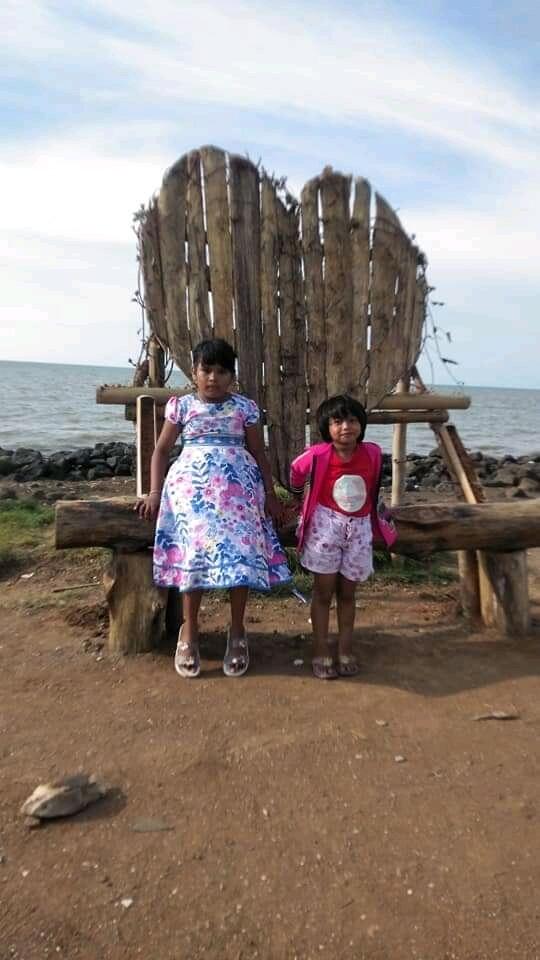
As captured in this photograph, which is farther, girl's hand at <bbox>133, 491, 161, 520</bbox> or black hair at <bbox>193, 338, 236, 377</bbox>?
girl's hand at <bbox>133, 491, 161, 520</bbox>

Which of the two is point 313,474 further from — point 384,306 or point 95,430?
point 95,430

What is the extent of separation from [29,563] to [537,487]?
31.5 feet

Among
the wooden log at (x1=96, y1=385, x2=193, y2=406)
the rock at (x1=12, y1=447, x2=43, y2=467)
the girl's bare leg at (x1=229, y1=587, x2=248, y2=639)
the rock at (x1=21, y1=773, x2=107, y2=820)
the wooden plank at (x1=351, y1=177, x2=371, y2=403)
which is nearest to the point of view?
the rock at (x1=21, y1=773, x2=107, y2=820)

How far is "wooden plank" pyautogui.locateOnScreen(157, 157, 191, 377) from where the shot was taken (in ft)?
14.7

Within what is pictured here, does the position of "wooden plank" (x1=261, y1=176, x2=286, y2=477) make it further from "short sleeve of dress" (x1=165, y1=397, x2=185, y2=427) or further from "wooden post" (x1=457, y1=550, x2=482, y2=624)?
"wooden post" (x1=457, y1=550, x2=482, y2=624)

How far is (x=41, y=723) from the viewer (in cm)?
328

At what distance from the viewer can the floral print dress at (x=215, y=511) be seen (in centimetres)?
369

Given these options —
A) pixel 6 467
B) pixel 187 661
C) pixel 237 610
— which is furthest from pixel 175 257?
pixel 6 467

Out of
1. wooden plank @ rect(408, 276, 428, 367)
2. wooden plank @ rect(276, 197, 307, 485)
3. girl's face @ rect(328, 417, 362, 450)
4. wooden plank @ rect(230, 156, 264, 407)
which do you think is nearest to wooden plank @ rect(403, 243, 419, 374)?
wooden plank @ rect(408, 276, 428, 367)

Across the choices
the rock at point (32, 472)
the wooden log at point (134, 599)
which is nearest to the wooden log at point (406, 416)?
the wooden log at point (134, 599)

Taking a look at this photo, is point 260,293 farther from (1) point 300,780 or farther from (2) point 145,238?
(1) point 300,780

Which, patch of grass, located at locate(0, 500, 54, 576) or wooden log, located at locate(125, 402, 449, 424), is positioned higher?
wooden log, located at locate(125, 402, 449, 424)

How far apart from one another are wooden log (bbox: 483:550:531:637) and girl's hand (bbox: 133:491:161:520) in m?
1.96

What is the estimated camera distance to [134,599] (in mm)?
3975
